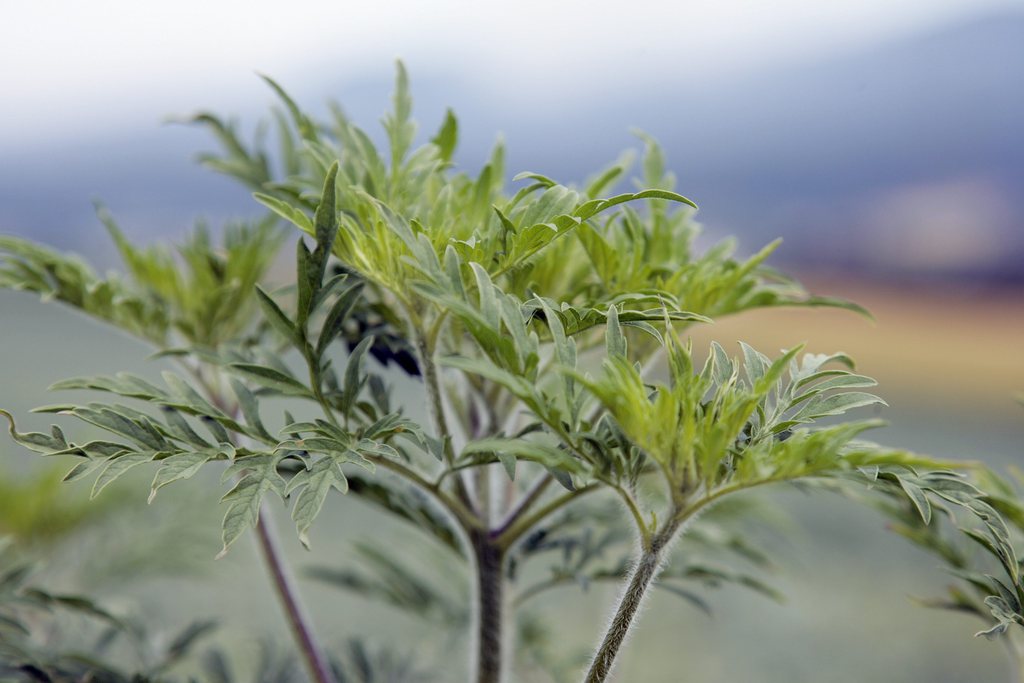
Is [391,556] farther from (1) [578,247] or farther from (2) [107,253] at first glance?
(2) [107,253]

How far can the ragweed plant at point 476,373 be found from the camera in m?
0.38

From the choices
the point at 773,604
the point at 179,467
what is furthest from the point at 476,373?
the point at 773,604

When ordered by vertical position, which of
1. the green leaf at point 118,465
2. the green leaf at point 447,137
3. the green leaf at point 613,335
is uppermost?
the green leaf at point 447,137

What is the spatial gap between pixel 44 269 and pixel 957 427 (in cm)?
264

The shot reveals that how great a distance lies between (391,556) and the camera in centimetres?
84

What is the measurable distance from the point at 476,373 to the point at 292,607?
12.2 inches

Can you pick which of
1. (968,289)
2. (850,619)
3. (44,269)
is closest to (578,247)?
(44,269)

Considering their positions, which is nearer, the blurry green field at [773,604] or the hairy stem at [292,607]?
the hairy stem at [292,607]

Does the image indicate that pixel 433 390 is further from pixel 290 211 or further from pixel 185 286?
pixel 185 286

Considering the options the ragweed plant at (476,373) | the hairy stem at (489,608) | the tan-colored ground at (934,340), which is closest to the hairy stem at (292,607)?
the ragweed plant at (476,373)

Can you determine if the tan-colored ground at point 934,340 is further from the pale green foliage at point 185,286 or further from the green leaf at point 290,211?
the green leaf at point 290,211

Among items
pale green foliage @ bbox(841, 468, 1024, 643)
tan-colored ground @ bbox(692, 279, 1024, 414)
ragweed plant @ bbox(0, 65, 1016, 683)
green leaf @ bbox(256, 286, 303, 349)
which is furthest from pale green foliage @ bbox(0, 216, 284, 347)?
tan-colored ground @ bbox(692, 279, 1024, 414)

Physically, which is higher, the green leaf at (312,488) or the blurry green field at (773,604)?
the green leaf at (312,488)

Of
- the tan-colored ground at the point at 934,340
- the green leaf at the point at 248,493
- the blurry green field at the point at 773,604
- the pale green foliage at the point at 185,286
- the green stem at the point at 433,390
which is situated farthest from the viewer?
the tan-colored ground at the point at 934,340
